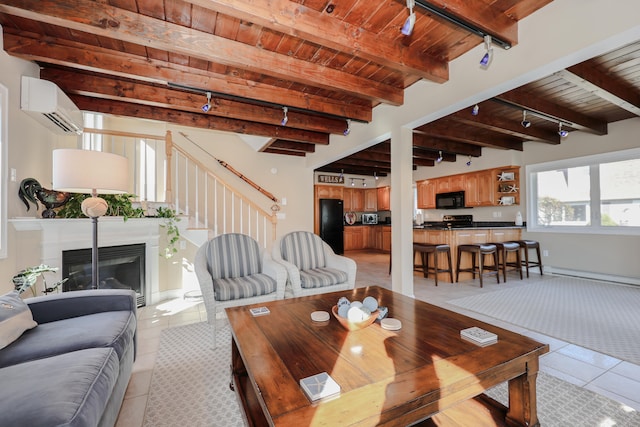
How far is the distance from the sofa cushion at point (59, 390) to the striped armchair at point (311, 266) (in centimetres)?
174

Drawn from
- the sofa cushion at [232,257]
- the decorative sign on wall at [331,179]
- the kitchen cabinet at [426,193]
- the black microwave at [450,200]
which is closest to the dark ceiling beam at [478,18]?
the sofa cushion at [232,257]

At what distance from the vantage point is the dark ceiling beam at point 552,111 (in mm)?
3291

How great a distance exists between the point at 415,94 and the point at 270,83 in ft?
5.67

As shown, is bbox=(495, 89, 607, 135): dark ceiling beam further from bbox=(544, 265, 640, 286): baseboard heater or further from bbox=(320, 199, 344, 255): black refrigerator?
bbox=(320, 199, 344, 255): black refrigerator

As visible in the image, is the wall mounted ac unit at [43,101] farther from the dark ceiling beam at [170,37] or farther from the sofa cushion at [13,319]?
the sofa cushion at [13,319]

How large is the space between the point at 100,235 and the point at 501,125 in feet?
18.4

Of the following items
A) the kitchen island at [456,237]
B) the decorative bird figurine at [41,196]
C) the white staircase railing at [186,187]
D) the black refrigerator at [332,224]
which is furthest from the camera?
the black refrigerator at [332,224]

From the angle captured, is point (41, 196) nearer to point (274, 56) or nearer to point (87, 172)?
point (87, 172)

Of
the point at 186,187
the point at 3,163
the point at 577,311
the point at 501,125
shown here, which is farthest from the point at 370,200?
the point at 3,163

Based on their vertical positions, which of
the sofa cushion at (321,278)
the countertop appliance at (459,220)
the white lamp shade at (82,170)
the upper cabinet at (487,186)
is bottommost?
the sofa cushion at (321,278)

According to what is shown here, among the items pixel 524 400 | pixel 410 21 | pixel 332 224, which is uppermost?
pixel 410 21

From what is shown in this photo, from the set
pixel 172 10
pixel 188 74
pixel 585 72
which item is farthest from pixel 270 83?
pixel 585 72

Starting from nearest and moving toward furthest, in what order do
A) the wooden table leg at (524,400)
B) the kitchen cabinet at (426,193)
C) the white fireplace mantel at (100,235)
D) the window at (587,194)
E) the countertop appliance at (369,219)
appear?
the wooden table leg at (524,400) < the white fireplace mantel at (100,235) < the window at (587,194) < the kitchen cabinet at (426,193) < the countertop appliance at (369,219)

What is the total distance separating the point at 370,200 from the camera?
945 cm
